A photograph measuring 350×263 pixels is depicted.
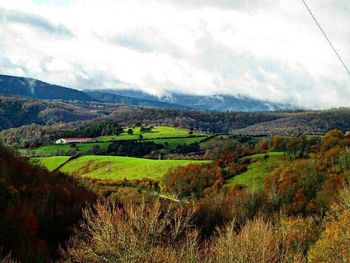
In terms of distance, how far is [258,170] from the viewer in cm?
14850

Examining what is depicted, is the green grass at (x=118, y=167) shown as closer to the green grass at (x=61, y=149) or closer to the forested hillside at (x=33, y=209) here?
the green grass at (x=61, y=149)

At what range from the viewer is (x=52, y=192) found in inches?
2810

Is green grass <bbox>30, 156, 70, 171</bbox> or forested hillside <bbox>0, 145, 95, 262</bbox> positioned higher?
forested hillside <bbox>0, 145, 95, 262</bbox>

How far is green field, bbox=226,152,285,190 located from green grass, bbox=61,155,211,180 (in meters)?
20.1

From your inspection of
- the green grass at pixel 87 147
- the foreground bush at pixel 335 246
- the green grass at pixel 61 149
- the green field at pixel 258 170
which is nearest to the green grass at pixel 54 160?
the green grass at pixel 61 149

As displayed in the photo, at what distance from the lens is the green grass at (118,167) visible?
153 m

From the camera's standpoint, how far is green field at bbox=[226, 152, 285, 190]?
141 meters

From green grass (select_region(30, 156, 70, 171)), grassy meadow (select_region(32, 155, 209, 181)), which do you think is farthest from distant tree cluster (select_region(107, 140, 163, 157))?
green grass (select_region(30, 156, 70, 171))

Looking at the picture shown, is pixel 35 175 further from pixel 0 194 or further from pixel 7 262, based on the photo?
pixel 7 262

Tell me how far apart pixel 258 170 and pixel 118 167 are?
4944 cm

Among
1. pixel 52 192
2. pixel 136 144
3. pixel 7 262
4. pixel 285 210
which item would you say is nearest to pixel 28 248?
pixel 7 262

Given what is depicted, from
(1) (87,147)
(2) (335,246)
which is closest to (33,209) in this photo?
(2) (335,246)

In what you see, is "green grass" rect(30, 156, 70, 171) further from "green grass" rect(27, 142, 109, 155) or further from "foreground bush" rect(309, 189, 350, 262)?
"foreground bush" rect(309, 189, 350, 262)

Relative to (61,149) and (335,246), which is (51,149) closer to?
(61,149)
